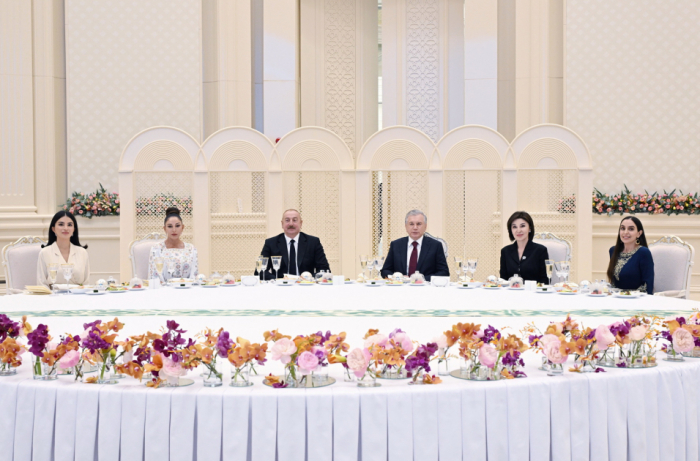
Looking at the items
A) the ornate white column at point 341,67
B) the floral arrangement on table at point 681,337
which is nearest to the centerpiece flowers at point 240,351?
the floral arrangement on table at point 681,337

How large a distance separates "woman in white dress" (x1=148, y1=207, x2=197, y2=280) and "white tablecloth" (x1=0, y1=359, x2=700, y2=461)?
278cm

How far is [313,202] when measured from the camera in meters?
7.19

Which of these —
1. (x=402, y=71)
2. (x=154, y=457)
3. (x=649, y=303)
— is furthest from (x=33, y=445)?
(x=402, y=71)

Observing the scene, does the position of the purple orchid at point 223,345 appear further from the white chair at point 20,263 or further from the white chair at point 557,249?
the white chair at point 557,249

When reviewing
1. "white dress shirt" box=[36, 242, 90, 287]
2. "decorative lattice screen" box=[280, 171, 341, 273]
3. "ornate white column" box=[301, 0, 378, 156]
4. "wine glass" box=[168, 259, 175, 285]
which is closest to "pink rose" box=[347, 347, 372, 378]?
"wine glass" box=[168, 259, 175, 285]

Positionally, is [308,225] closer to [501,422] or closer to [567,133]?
[567,133]

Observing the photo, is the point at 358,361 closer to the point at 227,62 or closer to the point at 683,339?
the point at 683,339

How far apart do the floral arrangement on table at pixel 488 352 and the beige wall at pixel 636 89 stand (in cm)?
668

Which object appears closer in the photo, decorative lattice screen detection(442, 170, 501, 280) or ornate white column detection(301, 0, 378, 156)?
decorative lattice screen detection(442, 170, 501, 280)

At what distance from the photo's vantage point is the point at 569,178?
26.7 ft

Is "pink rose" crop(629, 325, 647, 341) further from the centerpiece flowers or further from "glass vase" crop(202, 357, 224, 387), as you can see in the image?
"glass vase" crop(202, 357, 224, 387)

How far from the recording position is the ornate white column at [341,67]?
388 inches

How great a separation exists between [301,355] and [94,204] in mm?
6942

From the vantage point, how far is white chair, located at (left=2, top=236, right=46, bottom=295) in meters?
5.55
